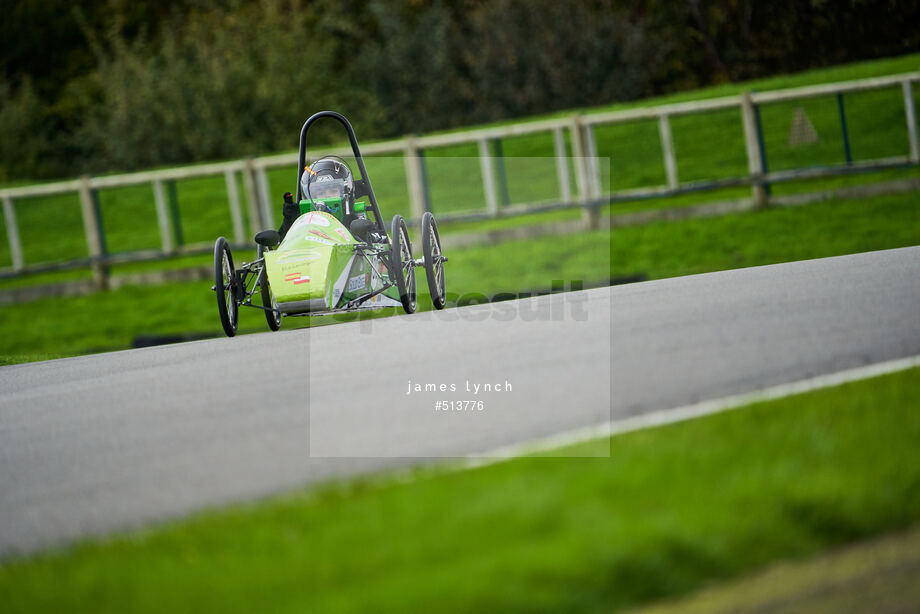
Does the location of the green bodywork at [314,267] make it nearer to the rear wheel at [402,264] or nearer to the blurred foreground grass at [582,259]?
the rear wheel at [402,264]

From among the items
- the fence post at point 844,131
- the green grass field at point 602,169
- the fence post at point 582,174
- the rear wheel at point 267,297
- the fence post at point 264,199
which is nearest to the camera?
the rear wheel at point 267,297

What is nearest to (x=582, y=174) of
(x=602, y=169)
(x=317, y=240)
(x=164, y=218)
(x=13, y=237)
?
(x=602, y=169)

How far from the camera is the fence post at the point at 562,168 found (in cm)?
2017

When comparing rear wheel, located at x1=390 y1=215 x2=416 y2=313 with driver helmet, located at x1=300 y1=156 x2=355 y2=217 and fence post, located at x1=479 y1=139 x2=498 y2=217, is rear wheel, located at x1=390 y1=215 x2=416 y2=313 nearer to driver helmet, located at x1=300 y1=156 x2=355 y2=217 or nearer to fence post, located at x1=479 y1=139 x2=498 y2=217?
driver helmet, located at x1=300 y1=156 x2=355 y2=217

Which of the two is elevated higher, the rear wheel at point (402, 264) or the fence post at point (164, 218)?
the fence post at point (164, 218)

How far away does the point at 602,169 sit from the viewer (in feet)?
71.7

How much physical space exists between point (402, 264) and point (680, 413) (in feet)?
18.1

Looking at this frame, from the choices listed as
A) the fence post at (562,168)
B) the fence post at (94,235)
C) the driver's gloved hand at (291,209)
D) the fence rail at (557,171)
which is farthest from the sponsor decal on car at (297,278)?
the fence post at (94,235)

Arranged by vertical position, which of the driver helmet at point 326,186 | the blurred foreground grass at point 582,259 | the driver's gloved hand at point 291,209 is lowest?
the blurred foreground grass at point 582,259

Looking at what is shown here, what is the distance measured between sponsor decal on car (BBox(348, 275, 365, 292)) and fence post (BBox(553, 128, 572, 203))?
954cm

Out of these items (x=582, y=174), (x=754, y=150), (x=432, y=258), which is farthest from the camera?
(x=582, y=174)

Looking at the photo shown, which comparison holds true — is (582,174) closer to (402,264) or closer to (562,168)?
(562,168)

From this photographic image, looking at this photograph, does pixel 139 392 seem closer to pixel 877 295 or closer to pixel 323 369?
pixel 323 369

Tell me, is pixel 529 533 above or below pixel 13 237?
below
